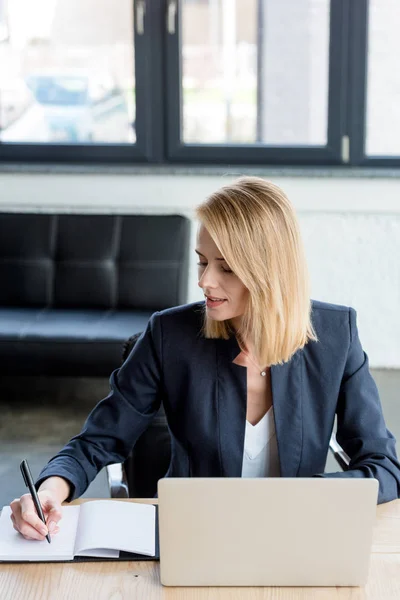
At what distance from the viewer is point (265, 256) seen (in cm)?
164

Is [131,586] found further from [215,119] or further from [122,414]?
[215,119]

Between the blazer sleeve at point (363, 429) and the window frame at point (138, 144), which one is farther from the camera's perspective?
the window frame at point (138, 144)

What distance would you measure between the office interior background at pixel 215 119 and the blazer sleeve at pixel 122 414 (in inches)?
99.5

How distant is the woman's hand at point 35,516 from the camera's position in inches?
54.6

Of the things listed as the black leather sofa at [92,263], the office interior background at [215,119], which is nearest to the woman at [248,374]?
the black leather sofa at [92,263]

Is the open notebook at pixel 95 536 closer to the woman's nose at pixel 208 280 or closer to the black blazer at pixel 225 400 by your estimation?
the black blazer at pixel 225 400

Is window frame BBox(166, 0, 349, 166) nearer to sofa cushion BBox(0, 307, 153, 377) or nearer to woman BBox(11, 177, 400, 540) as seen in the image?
sofa cushion BBox(0, 307, 153, 377)

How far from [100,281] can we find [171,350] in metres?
2.45

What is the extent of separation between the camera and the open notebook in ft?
4.46

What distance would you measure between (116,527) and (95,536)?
0.05m

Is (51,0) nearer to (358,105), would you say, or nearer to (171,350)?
(358,105)

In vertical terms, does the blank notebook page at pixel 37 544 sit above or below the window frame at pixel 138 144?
below

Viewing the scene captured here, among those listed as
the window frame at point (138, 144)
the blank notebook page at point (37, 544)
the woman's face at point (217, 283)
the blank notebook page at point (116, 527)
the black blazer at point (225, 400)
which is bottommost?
the blank notebook page at point (37, 544)

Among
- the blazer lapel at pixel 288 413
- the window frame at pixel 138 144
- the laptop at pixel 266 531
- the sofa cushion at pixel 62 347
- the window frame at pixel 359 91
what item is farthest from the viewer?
the window frame at pixel 138 144
